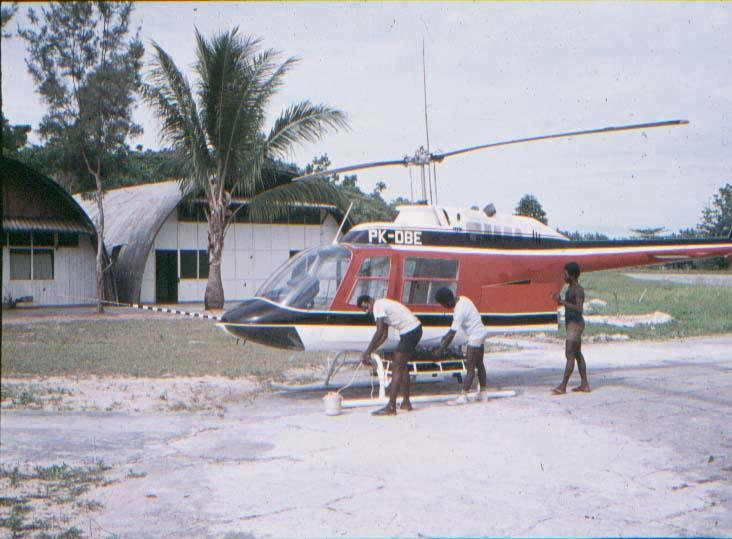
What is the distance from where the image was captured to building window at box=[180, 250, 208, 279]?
102 feet

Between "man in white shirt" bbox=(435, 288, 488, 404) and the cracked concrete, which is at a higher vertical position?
"man in white shirt" bbox=(435, 288, 488, 404)

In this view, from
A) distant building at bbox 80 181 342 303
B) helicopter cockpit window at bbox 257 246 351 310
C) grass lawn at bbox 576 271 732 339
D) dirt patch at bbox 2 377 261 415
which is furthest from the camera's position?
distant building at bbox 80 181 342 303

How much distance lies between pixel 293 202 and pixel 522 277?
567 inches

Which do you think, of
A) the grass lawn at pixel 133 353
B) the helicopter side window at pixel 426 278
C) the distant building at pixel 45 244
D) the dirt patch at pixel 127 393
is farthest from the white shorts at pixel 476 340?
the distant building at pixel 45 244

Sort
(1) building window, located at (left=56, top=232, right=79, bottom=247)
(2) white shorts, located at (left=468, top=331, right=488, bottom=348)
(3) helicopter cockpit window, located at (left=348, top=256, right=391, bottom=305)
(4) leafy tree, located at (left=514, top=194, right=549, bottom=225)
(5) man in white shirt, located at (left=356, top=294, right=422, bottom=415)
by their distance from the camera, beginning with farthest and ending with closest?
1. (1) building window, located at (left=56, top=232, right=79, bottom=247)
2. (4) leafy tree, located at (left=514, top=194, right=549, bottom=225)
3. (3) helicopter cockpit window, located at (left=348, top=256, right=391, bottom=305)
4. (2) white shorts, located at (left=468, top=331, right=488, bottom=348)
5. (5) man in white shirt, located at (left=356, top=294, right=422, bottom=415)

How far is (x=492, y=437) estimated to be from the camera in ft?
27.0

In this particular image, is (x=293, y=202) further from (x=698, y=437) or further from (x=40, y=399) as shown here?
(x=698, y=437)

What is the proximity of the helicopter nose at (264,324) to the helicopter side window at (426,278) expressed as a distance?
5.67ft

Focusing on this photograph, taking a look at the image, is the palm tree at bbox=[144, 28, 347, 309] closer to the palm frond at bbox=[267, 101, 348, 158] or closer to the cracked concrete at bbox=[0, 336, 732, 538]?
the palm frond at bbox=[267, 101, 348, 158]

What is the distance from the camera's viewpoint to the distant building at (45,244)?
27469mm

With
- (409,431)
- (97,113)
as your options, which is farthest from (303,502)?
(97,113)

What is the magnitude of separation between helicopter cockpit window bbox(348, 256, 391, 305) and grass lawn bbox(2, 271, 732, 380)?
291 cm

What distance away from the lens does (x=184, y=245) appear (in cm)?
3116

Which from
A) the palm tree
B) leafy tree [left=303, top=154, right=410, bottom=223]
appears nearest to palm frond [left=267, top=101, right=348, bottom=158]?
the palm tree
